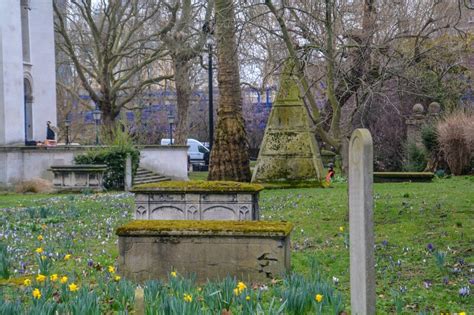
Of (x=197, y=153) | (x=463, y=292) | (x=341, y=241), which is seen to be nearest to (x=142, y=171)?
(x=197, y=153)

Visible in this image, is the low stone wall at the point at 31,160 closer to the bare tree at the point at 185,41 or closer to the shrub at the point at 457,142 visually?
the bare tree at the point at 185,41

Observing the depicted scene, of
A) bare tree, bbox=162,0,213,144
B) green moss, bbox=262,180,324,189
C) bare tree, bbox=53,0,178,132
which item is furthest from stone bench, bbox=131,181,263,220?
bare tree, bbox=53,0,178,132

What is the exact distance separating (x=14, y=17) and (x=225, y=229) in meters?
28.9

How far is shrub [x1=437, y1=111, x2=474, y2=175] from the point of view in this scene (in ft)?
82.8

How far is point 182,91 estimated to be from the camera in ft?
119

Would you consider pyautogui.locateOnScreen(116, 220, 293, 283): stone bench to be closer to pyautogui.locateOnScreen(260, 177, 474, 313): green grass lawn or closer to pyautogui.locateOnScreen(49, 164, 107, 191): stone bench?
pyautogui.locateOnScreen(260, 177, 474, 313): green grass lawn

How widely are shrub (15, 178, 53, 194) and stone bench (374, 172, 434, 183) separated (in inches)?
521

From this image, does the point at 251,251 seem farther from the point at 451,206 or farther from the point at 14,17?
the point at 14,17

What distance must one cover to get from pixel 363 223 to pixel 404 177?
58.9ft

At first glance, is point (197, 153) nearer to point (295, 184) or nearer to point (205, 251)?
point (295, 184)

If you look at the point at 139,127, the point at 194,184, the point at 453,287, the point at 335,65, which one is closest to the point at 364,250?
the point at 453,287

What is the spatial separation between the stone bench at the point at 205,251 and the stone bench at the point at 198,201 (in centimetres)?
265

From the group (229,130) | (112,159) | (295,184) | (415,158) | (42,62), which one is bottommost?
(295,184)

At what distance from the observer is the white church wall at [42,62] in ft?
121
